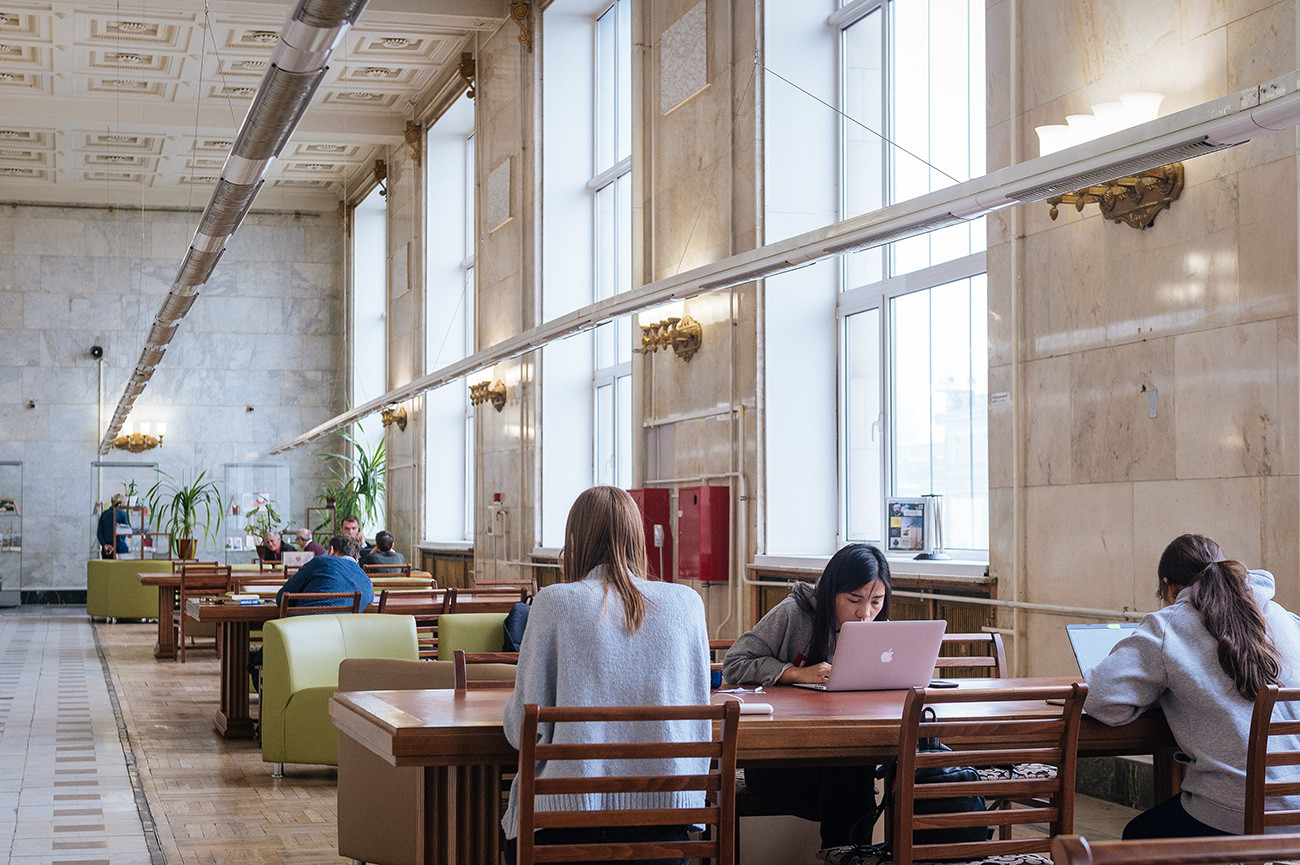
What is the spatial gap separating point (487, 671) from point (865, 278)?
445 cm

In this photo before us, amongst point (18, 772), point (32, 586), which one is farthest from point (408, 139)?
point (18, 772)

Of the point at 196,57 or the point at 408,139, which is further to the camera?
the point at 408,139

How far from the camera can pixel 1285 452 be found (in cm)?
466

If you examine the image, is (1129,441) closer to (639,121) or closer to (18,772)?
(18,772)

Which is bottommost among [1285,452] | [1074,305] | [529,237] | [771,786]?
[771,786]

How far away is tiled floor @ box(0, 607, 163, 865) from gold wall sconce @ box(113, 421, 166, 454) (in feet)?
29.1

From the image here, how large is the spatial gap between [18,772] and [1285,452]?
5.62m

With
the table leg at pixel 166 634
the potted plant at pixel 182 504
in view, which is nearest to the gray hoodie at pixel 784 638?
the table leg at pixel 166 634

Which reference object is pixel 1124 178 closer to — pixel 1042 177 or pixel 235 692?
pixel 1042 177

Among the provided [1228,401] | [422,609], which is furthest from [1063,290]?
[422,609]

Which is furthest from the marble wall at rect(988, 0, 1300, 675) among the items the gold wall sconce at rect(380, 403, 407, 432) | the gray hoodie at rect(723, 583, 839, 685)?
the gold wall sconce at rect(380, 403, 407, 432)

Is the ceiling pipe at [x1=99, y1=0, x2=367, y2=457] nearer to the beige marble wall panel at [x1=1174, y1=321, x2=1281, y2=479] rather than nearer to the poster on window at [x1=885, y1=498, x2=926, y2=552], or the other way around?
the beige marble wall panel at [x1=1174, y1=321, x2=1281, y2=479]

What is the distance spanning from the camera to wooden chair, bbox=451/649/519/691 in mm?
3439

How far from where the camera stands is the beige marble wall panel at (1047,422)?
5.81 metres
